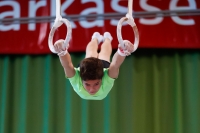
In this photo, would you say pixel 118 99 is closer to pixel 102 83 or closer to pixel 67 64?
pixel 102 83

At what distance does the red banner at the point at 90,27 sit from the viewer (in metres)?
3.20

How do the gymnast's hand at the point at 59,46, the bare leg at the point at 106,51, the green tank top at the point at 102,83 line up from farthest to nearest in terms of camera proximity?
1. the bare leg at the point at 106,51
2. the green tank top at the point at 102,83
3. the gymnast's hand at the point at 59,46

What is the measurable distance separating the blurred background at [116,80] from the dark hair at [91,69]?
44.7 inches

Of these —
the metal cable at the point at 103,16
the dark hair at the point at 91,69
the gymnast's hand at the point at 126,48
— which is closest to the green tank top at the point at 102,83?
the dark hair at the point at 91,69

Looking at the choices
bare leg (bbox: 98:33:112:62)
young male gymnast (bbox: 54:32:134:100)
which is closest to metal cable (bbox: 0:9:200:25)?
bare leg (bbox: 98:33:112:62)

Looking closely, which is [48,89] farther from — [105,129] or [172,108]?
[172,108]

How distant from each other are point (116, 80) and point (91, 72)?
4.04 ft

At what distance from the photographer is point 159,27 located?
3.23 meters

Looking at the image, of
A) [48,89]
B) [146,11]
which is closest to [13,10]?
[48,89]

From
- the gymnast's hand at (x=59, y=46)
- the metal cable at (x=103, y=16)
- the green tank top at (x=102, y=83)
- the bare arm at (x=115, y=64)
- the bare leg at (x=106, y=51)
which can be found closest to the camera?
the gymnast's hand at (x=59, y=46)

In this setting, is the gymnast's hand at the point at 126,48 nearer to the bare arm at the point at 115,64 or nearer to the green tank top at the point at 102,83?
the bare arm at the point at 115,64

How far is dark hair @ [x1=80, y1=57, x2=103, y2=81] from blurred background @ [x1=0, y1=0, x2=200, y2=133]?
114 cm

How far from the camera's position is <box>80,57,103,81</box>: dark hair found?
211 centimetres

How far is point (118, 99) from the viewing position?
328 centimetres
